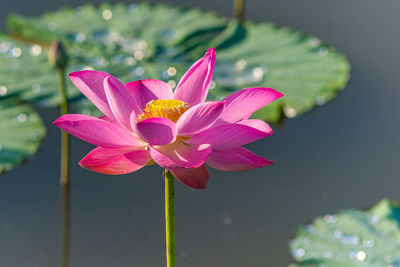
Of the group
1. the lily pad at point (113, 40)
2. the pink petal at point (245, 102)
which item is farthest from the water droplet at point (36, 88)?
the pink petal at point (245, 102)

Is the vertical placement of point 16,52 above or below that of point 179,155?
above

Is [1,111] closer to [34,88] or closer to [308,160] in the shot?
[34,88]

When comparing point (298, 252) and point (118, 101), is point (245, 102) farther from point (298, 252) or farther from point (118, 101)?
point (298, 252)

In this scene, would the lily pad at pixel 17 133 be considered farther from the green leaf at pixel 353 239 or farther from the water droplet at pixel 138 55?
the green leaf at pixel 353 239

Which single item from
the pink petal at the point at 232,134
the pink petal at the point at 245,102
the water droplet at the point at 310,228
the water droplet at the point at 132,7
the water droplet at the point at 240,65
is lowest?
the water droplet at the point at 310,228

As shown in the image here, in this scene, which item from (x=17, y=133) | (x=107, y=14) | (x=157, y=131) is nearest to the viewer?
(x=157, y=131)

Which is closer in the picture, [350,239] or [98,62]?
[350,239]

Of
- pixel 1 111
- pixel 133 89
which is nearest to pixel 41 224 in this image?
pixel 1 111

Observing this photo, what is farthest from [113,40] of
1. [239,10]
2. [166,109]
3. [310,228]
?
[166,109]
